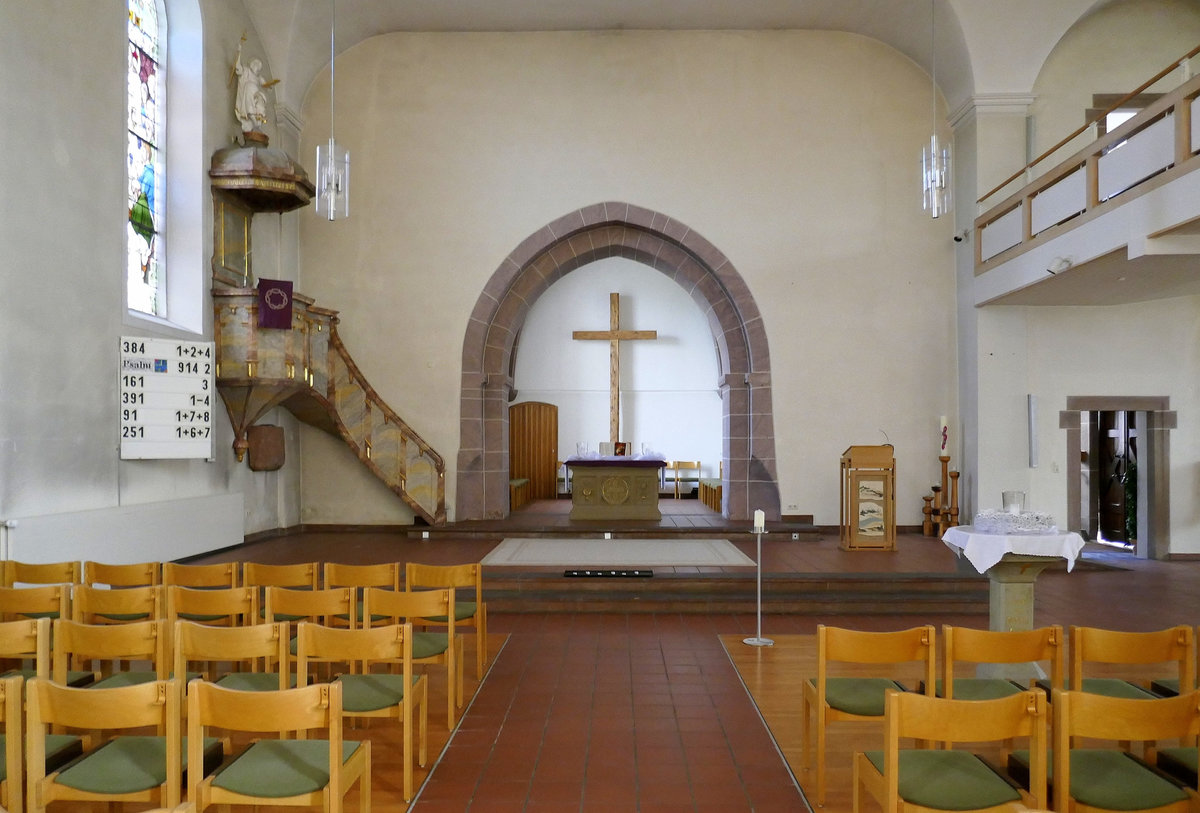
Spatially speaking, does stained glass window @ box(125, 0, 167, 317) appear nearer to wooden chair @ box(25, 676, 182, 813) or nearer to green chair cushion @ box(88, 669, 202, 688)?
green chair cushion @ box(88, 669, 202, 688)

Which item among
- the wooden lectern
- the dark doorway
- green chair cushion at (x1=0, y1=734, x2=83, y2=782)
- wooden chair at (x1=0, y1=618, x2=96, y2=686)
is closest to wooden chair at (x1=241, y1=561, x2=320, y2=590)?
wooden chair at (x1=0, y1=618, x2=96, y2=686)

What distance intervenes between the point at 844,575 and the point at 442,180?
686cm

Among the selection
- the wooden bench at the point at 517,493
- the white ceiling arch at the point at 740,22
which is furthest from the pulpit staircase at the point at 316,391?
the white ceiling arch at the point at 740,22

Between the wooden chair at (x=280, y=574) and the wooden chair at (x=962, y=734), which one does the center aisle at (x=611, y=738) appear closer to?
the wooden chair at (x=962, y=734)

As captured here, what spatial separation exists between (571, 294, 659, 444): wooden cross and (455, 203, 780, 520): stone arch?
2.83 m

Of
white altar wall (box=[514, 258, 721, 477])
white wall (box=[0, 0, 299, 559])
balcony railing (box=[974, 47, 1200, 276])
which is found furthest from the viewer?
white altar wall (box=[514, 258, 721, 477])

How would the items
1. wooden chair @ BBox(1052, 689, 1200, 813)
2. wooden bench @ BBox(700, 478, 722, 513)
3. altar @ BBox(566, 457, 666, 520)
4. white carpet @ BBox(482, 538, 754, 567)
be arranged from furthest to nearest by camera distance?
wooden bench @ BBox(700, 478, 722, 513) < altar @ BBox(566, 457, 666, 520) < white carpet @ BBox(482, 538, 754, 567) < wooden chair @ BBox(1052, 689, 1200, 813)

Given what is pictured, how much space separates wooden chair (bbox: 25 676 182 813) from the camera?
2.56 m

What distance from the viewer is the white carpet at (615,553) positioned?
809 centimetres

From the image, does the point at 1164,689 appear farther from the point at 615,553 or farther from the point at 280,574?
the point at 615,553

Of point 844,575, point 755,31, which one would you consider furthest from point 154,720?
point 755,31

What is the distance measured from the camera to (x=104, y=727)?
250 centimetres

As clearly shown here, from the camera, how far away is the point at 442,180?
35.8ft

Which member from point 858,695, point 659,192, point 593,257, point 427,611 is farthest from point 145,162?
point 858,695
